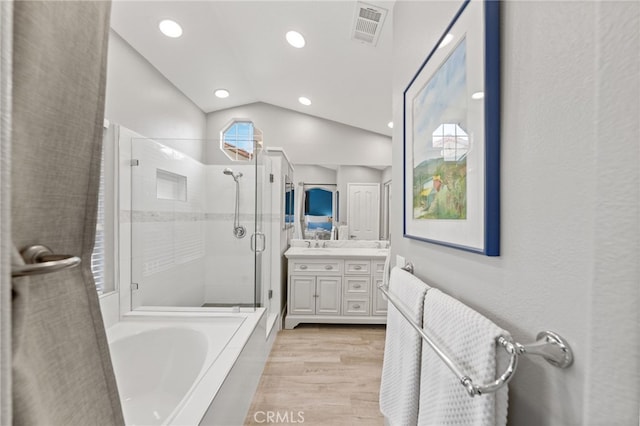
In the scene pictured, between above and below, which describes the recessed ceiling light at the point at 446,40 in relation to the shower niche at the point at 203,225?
above

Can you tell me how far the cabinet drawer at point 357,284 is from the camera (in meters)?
2.73

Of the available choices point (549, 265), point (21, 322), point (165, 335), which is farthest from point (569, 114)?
point (165, 335)

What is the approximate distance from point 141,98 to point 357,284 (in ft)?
8.10

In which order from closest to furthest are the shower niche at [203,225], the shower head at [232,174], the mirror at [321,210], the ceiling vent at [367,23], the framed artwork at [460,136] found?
the framed artwork at [460,136]
the ceiling vent at [367,23]
the shower niche at [203,225]
the shower head at [232,174]
the mirror at [321,210]

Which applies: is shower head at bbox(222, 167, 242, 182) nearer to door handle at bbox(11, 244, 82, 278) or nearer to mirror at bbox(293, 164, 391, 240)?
mirror at bbox(293, 164, 391, 240)

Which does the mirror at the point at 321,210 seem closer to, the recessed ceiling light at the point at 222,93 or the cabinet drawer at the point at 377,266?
the cabinet drawer at the point at 377,266

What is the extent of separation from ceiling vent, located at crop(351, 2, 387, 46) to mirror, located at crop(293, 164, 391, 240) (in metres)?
1.38

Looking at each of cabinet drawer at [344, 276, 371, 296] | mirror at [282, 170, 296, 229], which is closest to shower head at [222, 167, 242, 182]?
mirror at [282, 170, 296, 229]

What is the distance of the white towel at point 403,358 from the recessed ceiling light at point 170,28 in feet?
7.23

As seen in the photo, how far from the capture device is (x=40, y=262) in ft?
1.15

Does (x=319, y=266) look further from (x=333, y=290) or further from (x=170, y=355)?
(x=170, y=355)

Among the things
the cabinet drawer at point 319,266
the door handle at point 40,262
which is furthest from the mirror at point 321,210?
the door handle at point 40,262

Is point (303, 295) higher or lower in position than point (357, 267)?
lower

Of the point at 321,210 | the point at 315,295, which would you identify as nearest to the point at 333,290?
the point at 315,295
